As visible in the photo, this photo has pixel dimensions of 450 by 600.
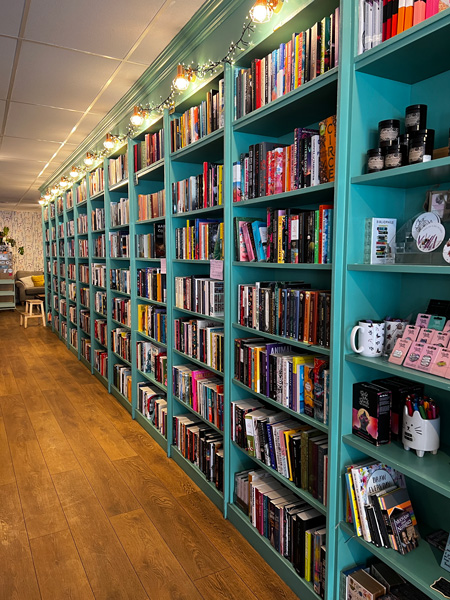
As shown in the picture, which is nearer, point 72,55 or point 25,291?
point 72,55

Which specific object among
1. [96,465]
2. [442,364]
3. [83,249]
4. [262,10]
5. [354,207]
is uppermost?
[262,10]

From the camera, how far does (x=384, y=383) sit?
4.98 feet

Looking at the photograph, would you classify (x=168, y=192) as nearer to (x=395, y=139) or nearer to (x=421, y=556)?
(x=395, y=139)

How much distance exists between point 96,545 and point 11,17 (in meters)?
2.85

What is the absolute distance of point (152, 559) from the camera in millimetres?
2031

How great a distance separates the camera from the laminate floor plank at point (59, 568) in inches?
71.7

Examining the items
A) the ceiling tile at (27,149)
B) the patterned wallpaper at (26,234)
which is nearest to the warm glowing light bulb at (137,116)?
the ceiling tile at (27,149)

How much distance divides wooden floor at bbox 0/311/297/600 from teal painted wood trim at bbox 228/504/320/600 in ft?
0.11

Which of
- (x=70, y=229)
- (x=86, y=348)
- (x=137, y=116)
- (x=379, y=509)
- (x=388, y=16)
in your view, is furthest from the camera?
(x=70, y=229)

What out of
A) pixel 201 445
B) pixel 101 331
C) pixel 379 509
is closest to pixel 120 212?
pixel 101 331

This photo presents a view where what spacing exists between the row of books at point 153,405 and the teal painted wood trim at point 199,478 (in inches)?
10.4

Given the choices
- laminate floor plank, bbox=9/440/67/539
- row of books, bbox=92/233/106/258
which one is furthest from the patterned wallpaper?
laminate floor plank, bbox=9/440/67/539

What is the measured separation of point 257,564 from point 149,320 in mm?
1952

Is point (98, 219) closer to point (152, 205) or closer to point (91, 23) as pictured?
point (152, 205)
